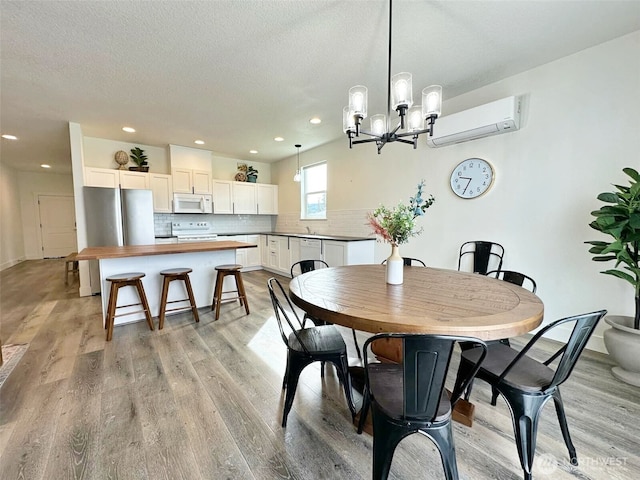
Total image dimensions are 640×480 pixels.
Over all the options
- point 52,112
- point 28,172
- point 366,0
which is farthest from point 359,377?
point 28,172

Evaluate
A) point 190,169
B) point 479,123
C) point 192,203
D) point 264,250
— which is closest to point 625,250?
point 479,123

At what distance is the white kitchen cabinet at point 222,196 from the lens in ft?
18.9

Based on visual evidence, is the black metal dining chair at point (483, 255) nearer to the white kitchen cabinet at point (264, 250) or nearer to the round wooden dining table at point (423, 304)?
the round wooden dining table at point (423, 304)

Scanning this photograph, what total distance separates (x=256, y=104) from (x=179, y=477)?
3.52 m

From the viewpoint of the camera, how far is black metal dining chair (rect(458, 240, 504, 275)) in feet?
9.84

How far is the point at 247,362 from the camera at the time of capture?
2.28 metres

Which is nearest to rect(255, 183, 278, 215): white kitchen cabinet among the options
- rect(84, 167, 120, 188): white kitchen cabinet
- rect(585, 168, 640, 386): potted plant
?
rect(84, 167, 120, 188): white kitchen cabinet

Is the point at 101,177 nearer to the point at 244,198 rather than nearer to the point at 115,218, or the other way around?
the point at 115,218

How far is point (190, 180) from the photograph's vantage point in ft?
17.7

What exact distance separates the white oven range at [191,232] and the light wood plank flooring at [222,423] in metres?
2.91

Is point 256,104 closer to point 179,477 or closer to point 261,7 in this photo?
point 261,7

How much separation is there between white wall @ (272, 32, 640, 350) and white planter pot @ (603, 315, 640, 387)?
1.49 ft

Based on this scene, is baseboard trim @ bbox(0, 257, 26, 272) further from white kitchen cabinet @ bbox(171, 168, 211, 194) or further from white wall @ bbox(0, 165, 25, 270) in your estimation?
white kitchen cabinet @ bbox(171, 168, 211, 194)

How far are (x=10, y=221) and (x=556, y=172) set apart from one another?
35.2ft
